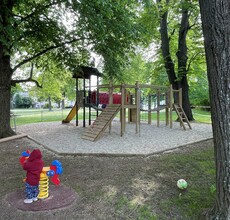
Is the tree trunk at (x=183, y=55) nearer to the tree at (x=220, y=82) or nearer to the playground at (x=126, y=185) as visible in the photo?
the playground at (x=126, y=185)

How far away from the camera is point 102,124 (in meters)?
7.95

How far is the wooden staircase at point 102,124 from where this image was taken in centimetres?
756

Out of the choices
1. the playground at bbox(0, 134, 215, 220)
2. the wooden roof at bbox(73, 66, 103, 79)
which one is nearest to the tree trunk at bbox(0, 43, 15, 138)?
the playground at bbox(0, 134, 215, 220)

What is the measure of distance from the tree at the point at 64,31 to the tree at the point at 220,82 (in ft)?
13.3

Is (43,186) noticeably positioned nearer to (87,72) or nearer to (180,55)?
(87,72)

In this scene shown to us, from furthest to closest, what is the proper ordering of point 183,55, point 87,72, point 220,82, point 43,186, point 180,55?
point 180,55 → point 183,55 → point 87,72 → point 43,186 → point 220,82

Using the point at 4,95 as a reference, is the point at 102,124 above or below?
below

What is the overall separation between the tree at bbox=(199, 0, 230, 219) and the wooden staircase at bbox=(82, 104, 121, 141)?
5426 mm

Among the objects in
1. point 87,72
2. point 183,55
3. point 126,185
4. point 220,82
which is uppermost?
point 183,55

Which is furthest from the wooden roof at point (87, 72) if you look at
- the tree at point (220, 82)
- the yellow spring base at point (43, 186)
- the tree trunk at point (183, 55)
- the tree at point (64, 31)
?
the tree at point (220, 82)

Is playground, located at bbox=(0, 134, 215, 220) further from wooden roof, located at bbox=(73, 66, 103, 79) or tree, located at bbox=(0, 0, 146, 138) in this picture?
wooden roof, located at bbox=(73, 66, 103, 79)

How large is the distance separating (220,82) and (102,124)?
6.06 metres

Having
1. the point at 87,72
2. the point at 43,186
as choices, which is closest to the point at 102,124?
the point at 87,72

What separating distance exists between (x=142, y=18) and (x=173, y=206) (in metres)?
11.2
